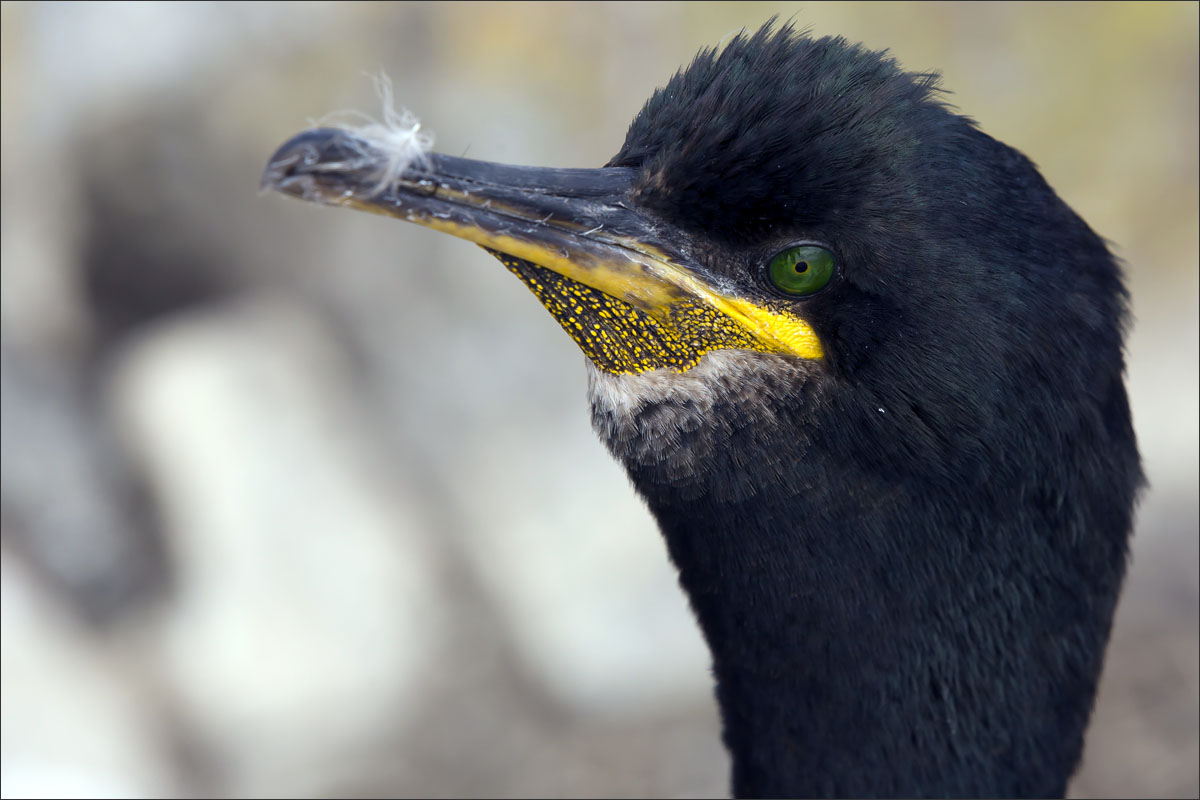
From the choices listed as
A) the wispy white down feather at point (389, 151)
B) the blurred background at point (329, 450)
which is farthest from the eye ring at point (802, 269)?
the blurred background at point (329, 450)

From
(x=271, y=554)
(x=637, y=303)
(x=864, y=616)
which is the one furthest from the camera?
(x=271, y=554)

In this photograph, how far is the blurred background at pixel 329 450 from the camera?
5.00 m

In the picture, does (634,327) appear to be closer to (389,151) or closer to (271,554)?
(389,151)

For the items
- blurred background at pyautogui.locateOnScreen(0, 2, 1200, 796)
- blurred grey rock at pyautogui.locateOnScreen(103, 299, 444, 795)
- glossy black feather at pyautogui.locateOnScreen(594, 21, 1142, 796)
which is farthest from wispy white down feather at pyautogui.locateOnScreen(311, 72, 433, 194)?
blurred grey rock at pyautogui.locateOnScreen(103, 299, 444, 795)

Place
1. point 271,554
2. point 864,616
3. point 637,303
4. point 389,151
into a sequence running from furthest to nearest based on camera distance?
1. point 271,554
2. point 864,616
3. point 637,303
4. point 389,151

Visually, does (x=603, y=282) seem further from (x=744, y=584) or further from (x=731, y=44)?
(x=744, y=584)

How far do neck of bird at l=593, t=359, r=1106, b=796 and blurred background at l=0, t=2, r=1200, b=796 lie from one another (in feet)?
9.85

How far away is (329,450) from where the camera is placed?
17.6 ft

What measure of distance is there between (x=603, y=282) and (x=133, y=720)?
4292mm

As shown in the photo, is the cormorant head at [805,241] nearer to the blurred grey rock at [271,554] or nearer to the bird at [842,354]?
the bird at [842,354]

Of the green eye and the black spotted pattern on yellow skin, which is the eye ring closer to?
the green eye

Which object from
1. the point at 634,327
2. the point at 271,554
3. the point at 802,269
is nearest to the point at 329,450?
the point at 271,554

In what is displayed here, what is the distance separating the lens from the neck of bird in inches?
77.5

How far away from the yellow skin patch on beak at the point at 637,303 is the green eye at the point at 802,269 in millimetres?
57
